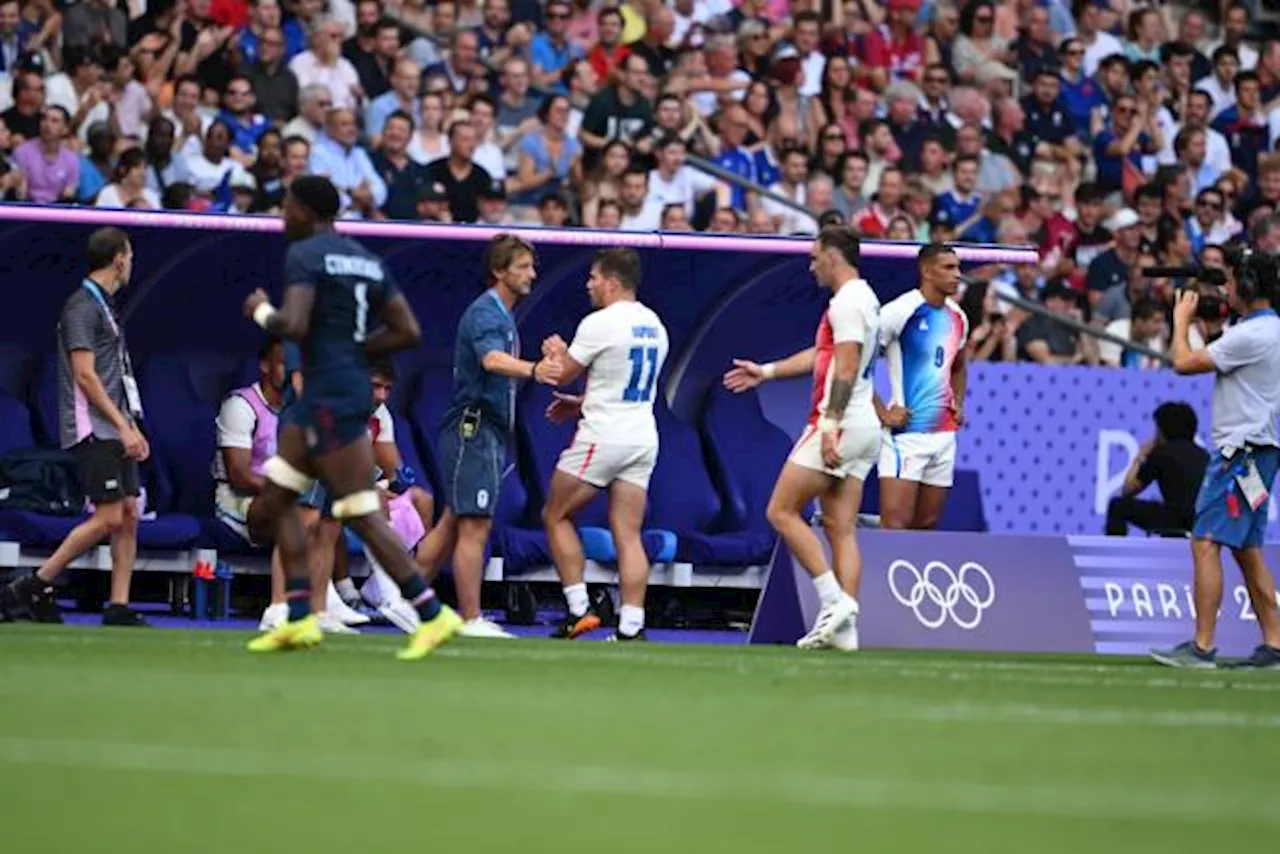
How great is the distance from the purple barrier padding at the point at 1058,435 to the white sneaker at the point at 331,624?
241 inches

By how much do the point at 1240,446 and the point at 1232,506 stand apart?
0.32 m

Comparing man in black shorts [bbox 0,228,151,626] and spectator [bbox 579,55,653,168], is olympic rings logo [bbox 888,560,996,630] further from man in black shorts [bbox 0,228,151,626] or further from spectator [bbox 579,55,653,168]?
spectator [bbox 579,55,653,168]

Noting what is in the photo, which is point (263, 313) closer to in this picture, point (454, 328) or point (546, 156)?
point (454, 328)

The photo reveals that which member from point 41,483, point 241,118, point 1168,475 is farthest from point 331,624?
point 1168,475

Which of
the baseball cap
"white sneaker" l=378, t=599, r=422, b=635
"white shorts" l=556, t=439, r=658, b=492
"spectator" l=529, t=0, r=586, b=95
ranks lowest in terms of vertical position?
"white sneaker" l=378, t=599, r=422, b=635

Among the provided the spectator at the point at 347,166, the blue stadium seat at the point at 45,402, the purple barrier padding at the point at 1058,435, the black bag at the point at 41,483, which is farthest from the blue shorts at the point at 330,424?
the purple barrier padding at the point at 1058,435

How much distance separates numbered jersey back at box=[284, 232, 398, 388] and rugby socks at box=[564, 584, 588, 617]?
3998 millimetres

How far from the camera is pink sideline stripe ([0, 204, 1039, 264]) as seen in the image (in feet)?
53.9

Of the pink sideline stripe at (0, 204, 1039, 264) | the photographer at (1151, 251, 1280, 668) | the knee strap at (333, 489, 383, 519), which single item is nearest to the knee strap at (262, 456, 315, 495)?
the knee strap at (333, 489, 383, 519)

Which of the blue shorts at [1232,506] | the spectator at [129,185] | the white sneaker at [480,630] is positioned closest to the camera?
the blue shorts at [1232,506]

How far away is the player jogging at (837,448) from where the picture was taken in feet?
48.5

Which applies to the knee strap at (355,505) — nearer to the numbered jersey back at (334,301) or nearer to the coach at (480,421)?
the numbered jersey back at (334,301)

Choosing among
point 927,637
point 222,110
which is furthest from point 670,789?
point 222,110

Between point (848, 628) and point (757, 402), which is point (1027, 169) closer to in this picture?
point (757, 402)
